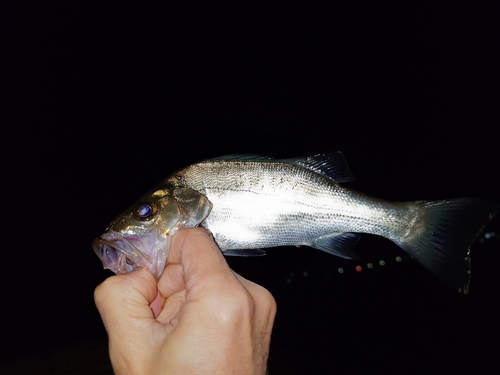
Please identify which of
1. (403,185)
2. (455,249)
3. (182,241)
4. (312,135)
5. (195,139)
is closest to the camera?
(182,241)

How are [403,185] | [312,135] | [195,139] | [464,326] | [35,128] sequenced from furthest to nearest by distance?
[35,128], [195,139], [312,135], [403,185], [464,326]

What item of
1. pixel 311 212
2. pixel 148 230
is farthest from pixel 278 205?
pixel 148 230

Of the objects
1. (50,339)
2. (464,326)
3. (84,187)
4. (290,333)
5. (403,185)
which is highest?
(403,185)

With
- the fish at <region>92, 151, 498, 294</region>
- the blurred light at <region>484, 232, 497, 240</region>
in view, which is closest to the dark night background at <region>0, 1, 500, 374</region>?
the blurred light at <region>484, 232, 497, 240</region>

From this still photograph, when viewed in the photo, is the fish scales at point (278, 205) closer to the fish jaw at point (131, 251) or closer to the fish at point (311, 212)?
the fish at point (311, 212)

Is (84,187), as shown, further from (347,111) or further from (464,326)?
(464,326)

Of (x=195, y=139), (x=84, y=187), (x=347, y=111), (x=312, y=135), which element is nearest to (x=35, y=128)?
(x=84, y=187)

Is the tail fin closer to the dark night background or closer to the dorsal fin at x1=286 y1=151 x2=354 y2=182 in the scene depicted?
the dorsal fin at x1=286 y1=151 x2=354 y2=182

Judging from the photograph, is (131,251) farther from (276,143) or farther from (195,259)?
(276,143)
